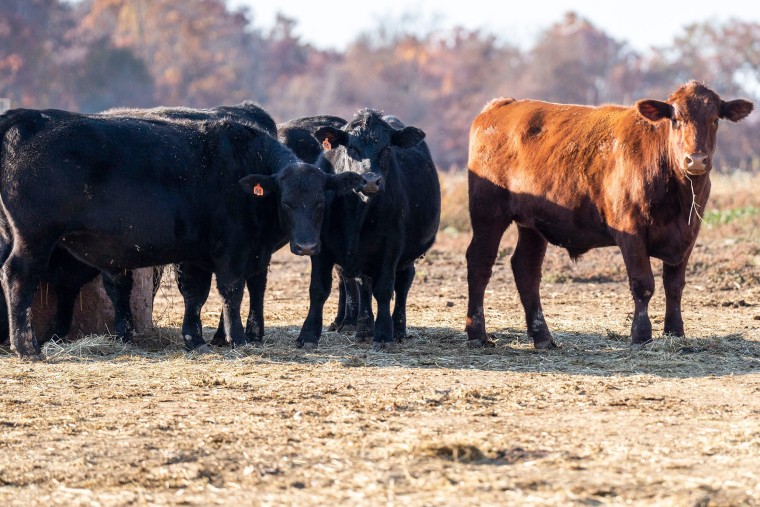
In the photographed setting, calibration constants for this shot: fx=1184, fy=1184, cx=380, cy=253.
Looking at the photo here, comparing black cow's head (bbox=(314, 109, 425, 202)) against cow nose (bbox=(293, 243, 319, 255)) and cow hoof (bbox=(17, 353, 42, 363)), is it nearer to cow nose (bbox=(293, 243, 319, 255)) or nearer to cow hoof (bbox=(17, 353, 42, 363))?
cow nose (bbox=(293, 243, 319, 255))

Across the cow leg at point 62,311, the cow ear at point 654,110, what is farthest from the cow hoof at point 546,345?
the cow leg at point 62,311

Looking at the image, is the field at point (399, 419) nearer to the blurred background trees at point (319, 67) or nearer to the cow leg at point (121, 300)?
the cow leg at point (121, 300)

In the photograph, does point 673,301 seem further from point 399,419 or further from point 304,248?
point 399,419

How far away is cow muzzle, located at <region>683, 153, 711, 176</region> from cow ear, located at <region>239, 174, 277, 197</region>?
9.57 feet

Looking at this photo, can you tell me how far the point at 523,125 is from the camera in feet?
31.0

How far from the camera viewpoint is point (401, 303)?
32.0 ft

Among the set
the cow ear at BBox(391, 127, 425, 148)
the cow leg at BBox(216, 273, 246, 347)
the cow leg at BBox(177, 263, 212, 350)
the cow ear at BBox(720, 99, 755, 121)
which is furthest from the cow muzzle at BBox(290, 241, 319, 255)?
the cow ear at BBox(720, 99, 755, 121)

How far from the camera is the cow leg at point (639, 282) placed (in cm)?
849

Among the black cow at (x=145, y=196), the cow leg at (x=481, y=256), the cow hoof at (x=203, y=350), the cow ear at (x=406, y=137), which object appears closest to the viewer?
the black cow at (x=145, y=196)

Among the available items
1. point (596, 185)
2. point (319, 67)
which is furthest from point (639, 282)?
point (319, 67)

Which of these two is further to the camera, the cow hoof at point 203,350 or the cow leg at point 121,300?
the cow leg at point 121,300

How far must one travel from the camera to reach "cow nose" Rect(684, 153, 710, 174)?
8062 mm

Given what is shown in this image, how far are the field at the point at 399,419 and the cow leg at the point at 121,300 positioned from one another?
0.81ft

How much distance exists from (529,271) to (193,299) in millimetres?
2664
